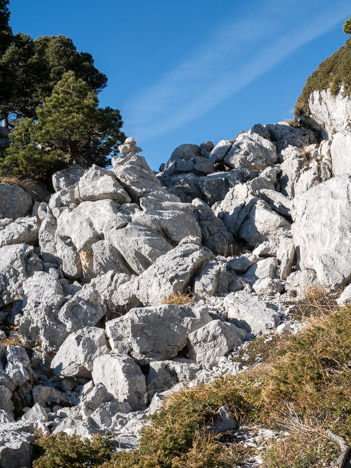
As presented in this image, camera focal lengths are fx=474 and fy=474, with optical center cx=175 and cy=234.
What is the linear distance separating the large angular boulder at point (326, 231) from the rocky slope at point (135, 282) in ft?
0.15

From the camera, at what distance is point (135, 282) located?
17094 millimetres

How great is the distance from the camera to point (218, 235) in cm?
2117

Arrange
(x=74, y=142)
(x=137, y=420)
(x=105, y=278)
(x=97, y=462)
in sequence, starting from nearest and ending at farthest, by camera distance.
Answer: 1. (x=97, y=462)
2. (x=137, y=420)
3. (x=105, y=278)
4. (x=74, y=142)

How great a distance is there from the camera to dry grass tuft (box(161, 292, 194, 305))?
15.6 metres

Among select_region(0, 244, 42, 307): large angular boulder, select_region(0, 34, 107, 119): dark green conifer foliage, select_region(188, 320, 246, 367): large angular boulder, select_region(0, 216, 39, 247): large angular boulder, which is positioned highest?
select_region(0, 34, 107, 119): dark green conifer foliage

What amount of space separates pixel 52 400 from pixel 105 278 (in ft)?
17.6

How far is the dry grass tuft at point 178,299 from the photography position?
1557 cm

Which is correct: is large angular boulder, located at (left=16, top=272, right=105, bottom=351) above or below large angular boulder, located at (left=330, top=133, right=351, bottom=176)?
below

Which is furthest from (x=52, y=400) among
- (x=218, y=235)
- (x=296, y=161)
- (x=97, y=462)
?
(x=296, y=161)

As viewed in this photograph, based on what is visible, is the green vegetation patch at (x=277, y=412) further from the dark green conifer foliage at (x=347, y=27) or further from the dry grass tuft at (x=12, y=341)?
the dark green conifer foliage at (x=347, y=27)

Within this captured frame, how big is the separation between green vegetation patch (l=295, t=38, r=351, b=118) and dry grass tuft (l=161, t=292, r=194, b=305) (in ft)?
69.0

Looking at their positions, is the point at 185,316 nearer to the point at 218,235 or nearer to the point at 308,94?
the point at 218,235

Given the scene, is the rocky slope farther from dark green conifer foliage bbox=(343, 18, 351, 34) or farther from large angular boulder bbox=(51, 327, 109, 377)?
dark green conifer foliage bbox=(343, 18, 351, 34)

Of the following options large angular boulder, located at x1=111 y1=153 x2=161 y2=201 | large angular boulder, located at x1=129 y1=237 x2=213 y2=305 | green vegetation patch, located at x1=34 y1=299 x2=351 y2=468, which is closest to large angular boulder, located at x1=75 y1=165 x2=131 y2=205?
large angular boulder, located at x1=111 y1=153 x2=161 y2=201
